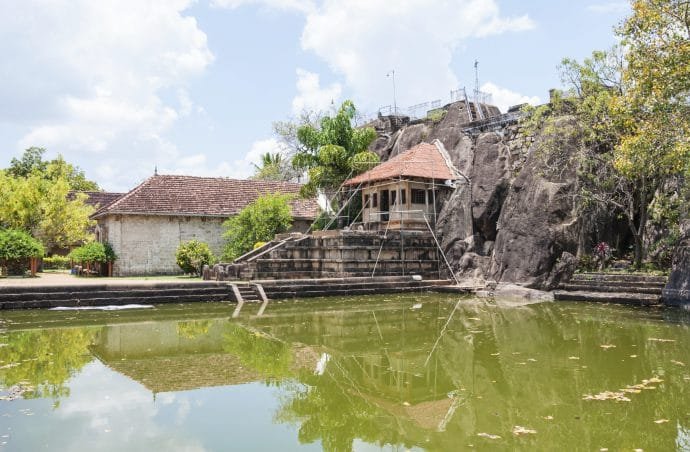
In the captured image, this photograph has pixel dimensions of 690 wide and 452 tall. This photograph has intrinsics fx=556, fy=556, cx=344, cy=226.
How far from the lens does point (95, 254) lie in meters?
22.9

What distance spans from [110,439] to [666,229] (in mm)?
18246

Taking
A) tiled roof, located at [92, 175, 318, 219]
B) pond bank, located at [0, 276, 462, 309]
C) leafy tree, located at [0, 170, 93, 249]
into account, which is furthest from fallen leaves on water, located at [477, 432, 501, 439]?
leafy tree, located at [0, 170, 93, 249]

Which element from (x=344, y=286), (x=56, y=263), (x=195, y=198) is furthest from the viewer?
(x=56, y=263)

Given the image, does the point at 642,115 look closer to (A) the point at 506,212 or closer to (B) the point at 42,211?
(A) the point at 506,212

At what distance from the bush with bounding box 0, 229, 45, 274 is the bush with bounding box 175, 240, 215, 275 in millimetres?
5203

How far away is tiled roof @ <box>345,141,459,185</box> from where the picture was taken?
76.4 feet

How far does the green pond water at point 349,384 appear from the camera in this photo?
16.6ft

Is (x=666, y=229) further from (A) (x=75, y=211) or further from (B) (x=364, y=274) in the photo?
(A) (x=75, y=211)

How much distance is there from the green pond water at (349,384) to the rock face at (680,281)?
6.20 feet

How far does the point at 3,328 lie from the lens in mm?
11203

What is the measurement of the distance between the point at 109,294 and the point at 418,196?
43.9ft

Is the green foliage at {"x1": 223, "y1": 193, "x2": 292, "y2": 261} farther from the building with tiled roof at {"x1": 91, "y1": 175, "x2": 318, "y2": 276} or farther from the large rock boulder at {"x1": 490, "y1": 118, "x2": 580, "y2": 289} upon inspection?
the large rock boulder at {"x1": 490, "y1": 118, "x2": 580, "y2": 289}

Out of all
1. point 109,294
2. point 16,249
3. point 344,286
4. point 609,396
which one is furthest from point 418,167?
point 609,396

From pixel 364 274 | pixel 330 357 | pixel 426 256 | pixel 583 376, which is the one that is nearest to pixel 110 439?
pixel 330 357
